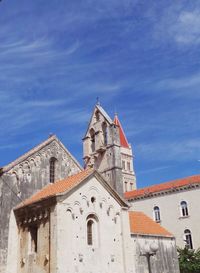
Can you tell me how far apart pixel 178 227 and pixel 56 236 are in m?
31.3

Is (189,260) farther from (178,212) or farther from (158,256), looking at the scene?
(158,256)

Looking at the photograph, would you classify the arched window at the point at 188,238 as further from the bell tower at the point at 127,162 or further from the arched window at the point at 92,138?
the bell tower at the point at 127,162

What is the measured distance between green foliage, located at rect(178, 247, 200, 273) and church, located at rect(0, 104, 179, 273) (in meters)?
14.3

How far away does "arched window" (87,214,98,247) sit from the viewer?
75.7ft

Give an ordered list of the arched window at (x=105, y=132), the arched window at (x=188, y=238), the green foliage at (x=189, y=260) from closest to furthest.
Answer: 1. the arched window at (x=105, y=132)
2. the green foliage at (x=189, y=260)
3. the arched window at (x=188, y=238)

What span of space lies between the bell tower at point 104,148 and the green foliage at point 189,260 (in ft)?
43.4

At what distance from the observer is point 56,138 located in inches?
1109

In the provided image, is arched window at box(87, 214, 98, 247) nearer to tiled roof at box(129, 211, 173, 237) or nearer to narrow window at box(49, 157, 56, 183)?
narrow window at box(49, 157, 56, 183)

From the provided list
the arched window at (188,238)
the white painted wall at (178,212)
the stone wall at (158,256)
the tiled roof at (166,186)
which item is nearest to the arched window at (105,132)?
the stone wall at (158,256)

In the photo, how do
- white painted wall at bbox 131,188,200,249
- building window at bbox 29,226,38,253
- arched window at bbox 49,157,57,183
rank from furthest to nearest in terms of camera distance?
white painted wall at bbox 131,188,200,249 → arched window at bbox 49,157,57,183 → building window at bbox 29,226,38,253

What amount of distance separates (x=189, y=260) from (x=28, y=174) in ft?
82.9

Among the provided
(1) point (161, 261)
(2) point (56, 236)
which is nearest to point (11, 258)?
(2) point (56, 236)

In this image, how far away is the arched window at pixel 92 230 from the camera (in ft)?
75.7

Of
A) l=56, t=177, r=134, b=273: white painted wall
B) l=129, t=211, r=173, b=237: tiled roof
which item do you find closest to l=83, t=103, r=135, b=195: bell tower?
l=129, t=211, r=173, b=237: tiled roof
